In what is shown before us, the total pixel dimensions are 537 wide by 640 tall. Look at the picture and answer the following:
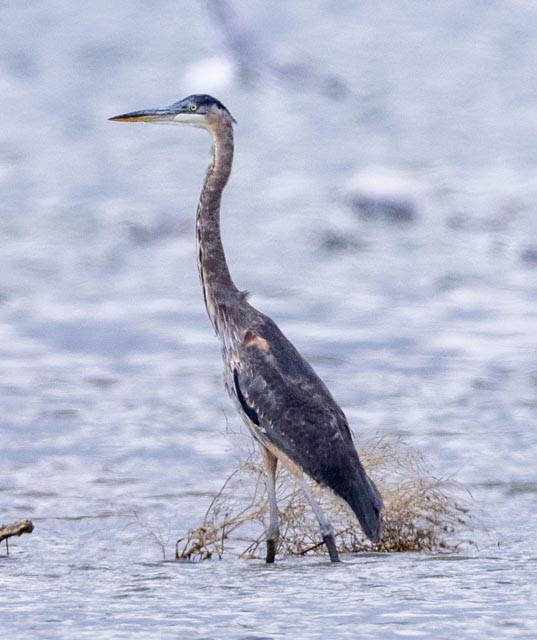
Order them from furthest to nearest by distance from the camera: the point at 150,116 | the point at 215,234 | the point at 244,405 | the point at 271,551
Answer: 1. the point at 150,116
2. the point at 215,234
3. the point at 244,405
4. the point at 271,551

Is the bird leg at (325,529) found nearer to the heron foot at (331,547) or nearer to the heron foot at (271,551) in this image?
the heron foot at (331,547)

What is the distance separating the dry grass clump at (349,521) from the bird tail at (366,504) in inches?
4.2

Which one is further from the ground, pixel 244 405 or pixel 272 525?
pixel 244 405

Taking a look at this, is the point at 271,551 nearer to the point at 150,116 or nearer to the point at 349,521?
the point at 349,521

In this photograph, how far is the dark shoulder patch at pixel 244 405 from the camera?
879 cm

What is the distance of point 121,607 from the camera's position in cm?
720

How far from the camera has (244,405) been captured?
29.0 ft

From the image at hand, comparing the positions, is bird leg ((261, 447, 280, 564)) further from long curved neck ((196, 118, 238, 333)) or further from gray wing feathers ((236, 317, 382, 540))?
long curved neck ((196, 118, 238, 333))

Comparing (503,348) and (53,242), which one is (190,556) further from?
(53,242)

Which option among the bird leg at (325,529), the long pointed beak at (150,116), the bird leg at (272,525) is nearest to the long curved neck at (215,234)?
the long pointed beak at (150,116)

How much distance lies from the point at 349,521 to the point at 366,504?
538 millimetres

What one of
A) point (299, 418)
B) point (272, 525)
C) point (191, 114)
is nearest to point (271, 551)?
point (272, 525)

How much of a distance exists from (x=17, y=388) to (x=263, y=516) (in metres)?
7.92

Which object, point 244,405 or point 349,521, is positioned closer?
point 244,405
